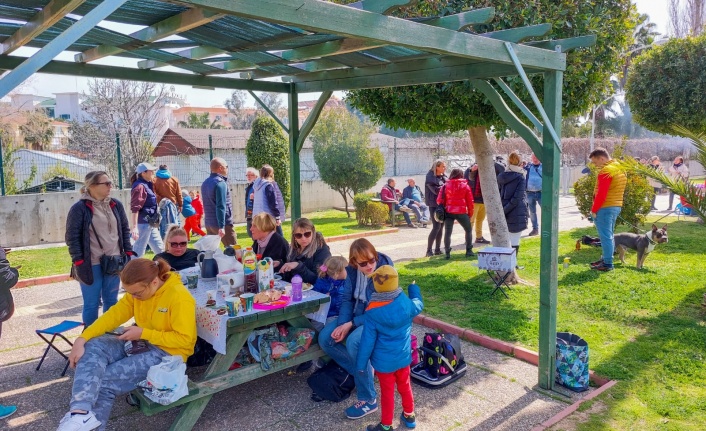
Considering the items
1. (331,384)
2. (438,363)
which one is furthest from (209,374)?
(438,363)

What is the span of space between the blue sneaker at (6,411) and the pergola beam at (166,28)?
9.77ft

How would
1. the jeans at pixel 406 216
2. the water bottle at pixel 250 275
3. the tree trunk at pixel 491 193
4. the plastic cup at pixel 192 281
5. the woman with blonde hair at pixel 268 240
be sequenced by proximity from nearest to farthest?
1. the water bottle at pixel 250 275
2. the plastic cup at pixel 192 281
3. the woman with blonde hair at pixel 268 240
4. the tree trunk at pixel 491 193
5. the jeans at pixel 406 216

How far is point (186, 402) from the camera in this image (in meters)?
3.61

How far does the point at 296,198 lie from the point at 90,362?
3.97 m

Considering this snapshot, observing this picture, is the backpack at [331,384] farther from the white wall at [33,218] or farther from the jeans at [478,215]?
the white wall at [33,218]

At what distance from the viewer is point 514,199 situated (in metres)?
8.93

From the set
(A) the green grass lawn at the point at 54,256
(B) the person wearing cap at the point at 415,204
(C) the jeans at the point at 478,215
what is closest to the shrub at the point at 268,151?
(A) the green grass lawn at the point at 54,256

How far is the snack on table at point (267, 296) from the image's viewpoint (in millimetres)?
4164

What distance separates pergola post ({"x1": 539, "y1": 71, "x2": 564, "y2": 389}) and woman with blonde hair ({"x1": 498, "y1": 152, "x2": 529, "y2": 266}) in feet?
14.4

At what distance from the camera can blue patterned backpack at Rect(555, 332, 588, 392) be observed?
175 inches

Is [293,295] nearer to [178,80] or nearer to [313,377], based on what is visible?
[313,377]

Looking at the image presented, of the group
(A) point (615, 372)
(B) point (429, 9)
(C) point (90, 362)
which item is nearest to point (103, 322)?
(C) point (90, 362)

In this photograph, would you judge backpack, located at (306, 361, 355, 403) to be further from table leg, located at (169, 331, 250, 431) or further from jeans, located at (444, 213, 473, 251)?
jeans, located at (444, 213, 473, 251)

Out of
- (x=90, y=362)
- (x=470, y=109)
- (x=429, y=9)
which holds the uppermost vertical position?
(x=429, y=9)
